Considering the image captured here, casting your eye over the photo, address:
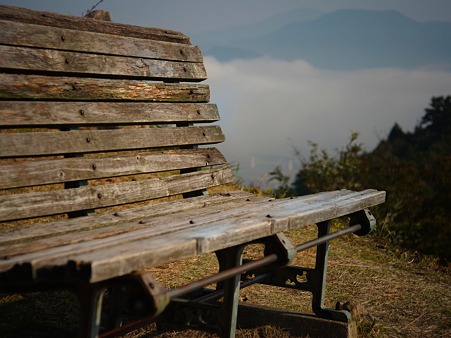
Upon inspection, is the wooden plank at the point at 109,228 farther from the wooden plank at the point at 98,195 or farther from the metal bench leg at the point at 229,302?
the metal bench leg at the point at 229,302

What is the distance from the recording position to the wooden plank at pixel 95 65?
2963 mm

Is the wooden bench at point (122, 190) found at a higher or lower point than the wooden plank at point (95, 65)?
lower

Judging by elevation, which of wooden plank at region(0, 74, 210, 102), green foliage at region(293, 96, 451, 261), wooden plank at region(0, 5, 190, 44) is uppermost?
wooden plank at region(0, 5, 190, 44)

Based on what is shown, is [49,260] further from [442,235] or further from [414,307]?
[442,235]

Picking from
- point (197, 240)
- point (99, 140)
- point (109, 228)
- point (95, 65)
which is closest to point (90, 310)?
point (197, 240)

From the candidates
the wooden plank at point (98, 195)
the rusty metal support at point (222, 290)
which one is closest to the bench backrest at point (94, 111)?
the wooden plank at point (98, 195)

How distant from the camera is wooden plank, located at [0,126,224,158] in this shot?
2.84 meters

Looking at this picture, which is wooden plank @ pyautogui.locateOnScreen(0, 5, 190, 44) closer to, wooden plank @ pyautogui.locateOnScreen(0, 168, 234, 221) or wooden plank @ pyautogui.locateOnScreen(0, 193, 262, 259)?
wooden plank @ pyautogui.locateOnScreen(0, 168, 234, 221)

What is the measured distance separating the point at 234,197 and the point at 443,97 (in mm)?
41290

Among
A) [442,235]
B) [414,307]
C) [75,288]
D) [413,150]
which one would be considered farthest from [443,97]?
[75,288]

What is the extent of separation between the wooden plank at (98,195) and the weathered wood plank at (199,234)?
450mm

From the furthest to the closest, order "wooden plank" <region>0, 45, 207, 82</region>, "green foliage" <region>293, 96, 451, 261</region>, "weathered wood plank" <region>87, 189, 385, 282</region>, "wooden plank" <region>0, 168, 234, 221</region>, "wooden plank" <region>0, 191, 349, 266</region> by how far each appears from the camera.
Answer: "green foliage" <region>293, 96, 451, 261</region>, "wooden plank" <region>0, 45, 207, 82</region>, "wooden plank" <region>0, 168, 234, 221</region>, "wooden plank" <region>0, 191, 349, 266</region>, "weathered wood plank" <region>87, 189, 385, 282</region>

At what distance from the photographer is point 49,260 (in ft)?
5.80

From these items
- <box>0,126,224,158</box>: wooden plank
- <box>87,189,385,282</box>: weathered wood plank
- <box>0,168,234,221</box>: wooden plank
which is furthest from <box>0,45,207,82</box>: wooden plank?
<box>87,189,385,282</box>: weathered wood plank
